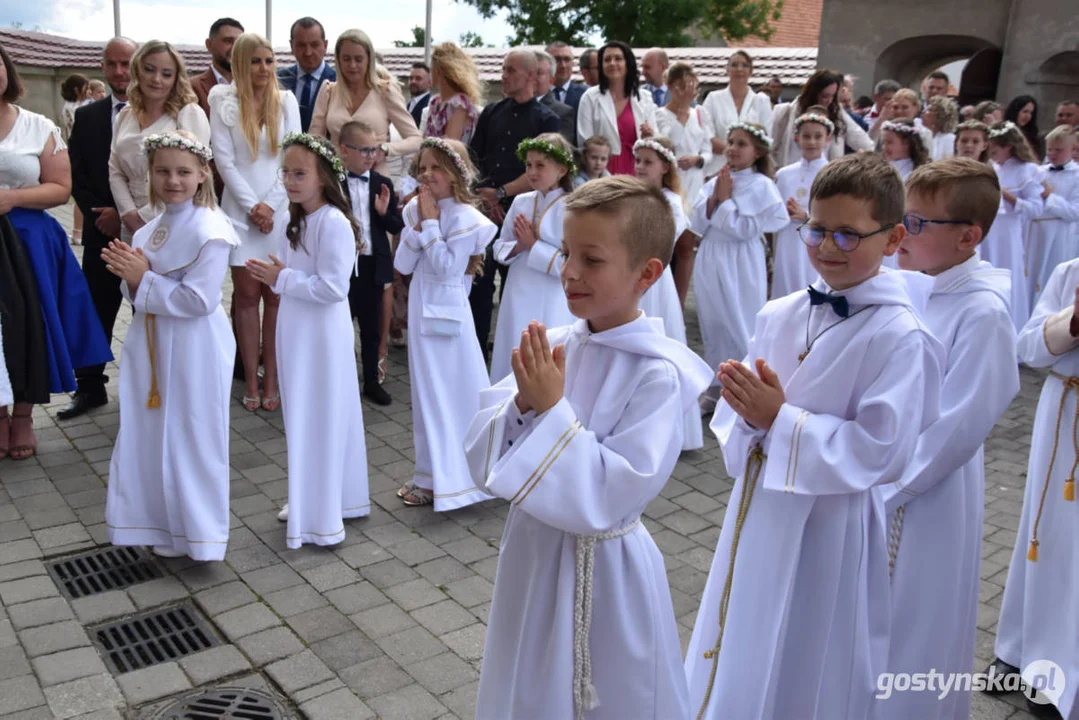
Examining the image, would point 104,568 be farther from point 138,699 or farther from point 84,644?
point 138,699

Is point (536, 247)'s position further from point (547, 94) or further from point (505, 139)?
point (547, 94)

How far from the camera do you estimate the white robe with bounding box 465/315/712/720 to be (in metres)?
2.33

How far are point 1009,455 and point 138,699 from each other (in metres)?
5.66

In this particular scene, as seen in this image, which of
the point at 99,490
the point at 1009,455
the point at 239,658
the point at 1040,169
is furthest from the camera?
the point at 1040,169

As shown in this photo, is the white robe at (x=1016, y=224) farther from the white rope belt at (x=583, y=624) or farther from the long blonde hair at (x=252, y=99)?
the white rope belt at (x=583, y=624)

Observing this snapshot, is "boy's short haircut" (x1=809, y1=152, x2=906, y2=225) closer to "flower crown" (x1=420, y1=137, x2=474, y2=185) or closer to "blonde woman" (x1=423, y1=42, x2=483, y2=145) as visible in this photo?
"flower crown" (x1=420, y1=137, x2=474, y2=185)

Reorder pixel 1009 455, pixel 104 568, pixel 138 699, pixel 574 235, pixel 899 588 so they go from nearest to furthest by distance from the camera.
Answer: pixel 574 235
pixel 899 588
pixel 138 699
pixel 104 568
pixel 1009 455

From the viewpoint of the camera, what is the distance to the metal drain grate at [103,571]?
4312mm

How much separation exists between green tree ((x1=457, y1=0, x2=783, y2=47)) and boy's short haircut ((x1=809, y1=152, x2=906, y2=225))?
33.3 m

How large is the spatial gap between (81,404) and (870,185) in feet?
18.2

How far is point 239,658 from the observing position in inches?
149

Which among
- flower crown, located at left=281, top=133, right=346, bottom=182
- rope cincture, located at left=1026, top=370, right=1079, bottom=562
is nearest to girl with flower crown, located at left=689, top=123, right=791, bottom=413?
flower crown, located at left=281, top=133, right=346, bottom=182

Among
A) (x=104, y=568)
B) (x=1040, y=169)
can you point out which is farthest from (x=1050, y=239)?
(x=104, y=568)

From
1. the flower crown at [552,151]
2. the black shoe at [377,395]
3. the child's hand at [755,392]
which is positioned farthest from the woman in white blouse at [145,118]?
the child's hand at [755,392]
